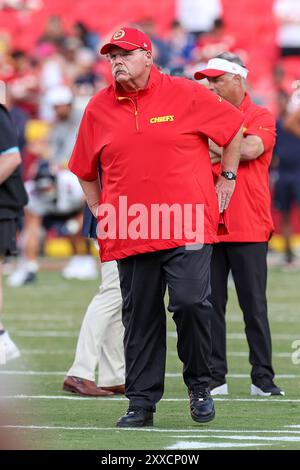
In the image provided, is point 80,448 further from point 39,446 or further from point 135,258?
point 135,258

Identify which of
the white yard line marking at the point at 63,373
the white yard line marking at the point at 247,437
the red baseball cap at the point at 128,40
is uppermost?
the red baseball cap at the point at 128,40

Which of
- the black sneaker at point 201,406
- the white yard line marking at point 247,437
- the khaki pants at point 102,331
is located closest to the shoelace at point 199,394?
the black sneaker at point 201,406

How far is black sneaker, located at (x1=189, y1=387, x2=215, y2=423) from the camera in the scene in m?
7.37

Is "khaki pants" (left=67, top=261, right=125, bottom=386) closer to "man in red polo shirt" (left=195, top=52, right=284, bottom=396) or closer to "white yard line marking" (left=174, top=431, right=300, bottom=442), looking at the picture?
"man in red polo shirt" (left=195, top=52, right=284, bottom=396)

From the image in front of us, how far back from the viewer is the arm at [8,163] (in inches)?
387

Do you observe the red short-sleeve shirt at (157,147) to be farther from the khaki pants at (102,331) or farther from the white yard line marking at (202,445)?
the khaki pants at (102,331)

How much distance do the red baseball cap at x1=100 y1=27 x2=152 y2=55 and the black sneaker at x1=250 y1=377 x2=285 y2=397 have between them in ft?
8.04

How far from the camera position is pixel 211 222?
7.34m

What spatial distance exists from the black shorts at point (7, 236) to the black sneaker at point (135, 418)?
9.88 ft

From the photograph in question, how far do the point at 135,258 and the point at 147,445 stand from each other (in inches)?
46.6

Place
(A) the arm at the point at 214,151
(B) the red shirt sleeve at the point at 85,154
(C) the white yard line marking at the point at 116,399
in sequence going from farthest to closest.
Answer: (C) the white yard line marking at the point at 116,399
(A) the arm at the point at 214,151
(B) the red shirt sleeve at the point at 85,154

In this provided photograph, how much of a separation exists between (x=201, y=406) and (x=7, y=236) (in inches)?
125

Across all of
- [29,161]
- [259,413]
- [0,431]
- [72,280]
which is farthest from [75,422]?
[29,161]
